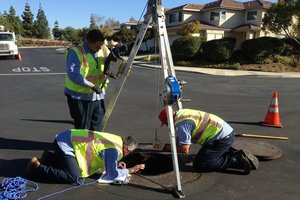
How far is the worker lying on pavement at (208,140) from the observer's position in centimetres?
443

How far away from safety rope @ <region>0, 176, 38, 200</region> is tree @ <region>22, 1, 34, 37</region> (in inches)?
3615

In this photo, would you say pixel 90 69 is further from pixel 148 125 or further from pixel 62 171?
pixel 148 125

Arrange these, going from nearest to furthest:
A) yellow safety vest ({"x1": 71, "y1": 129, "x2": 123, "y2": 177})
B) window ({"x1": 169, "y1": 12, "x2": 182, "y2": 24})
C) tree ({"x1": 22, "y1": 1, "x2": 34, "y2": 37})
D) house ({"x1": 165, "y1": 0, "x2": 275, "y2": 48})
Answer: yellow safety vest ({"x1": 71, "y1": 129, "x2": 123, "y2": 177}) → house ({"x1": 165, "y1": 0, "x2": 275, "y2": 48}) → window ({"x1": 169, "y1": 12, "x2": 182, "y2": 24}) → tree ({"x1": 22, "y1": 1, "x2": 34, "y2": 37})

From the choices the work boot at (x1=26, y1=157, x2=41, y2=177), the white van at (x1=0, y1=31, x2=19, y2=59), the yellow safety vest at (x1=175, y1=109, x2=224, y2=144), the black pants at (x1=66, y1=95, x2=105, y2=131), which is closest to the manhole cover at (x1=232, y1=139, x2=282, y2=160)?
the yellow safety vest at (x1=175, y1=109, x2=224, y2=144)

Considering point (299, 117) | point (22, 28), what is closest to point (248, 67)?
point (299, 117)

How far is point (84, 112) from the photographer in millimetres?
5273

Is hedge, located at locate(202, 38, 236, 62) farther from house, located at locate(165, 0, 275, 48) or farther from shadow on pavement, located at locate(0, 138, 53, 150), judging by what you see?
shadow on pavement, located at locate(0, 138, 53, 150)

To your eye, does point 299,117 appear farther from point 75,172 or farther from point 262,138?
point 75,172

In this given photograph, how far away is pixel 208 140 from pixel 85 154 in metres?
1.58

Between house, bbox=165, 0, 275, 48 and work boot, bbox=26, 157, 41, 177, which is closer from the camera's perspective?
work boot, bbox=26, 157, 41, 177

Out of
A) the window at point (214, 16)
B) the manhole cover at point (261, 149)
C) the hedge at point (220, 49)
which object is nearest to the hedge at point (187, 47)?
the hedge at point (220, 49)

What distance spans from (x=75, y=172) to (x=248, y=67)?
20325 mm

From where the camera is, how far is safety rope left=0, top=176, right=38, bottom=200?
3.97 meters

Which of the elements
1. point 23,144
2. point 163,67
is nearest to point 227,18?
point 23,144
